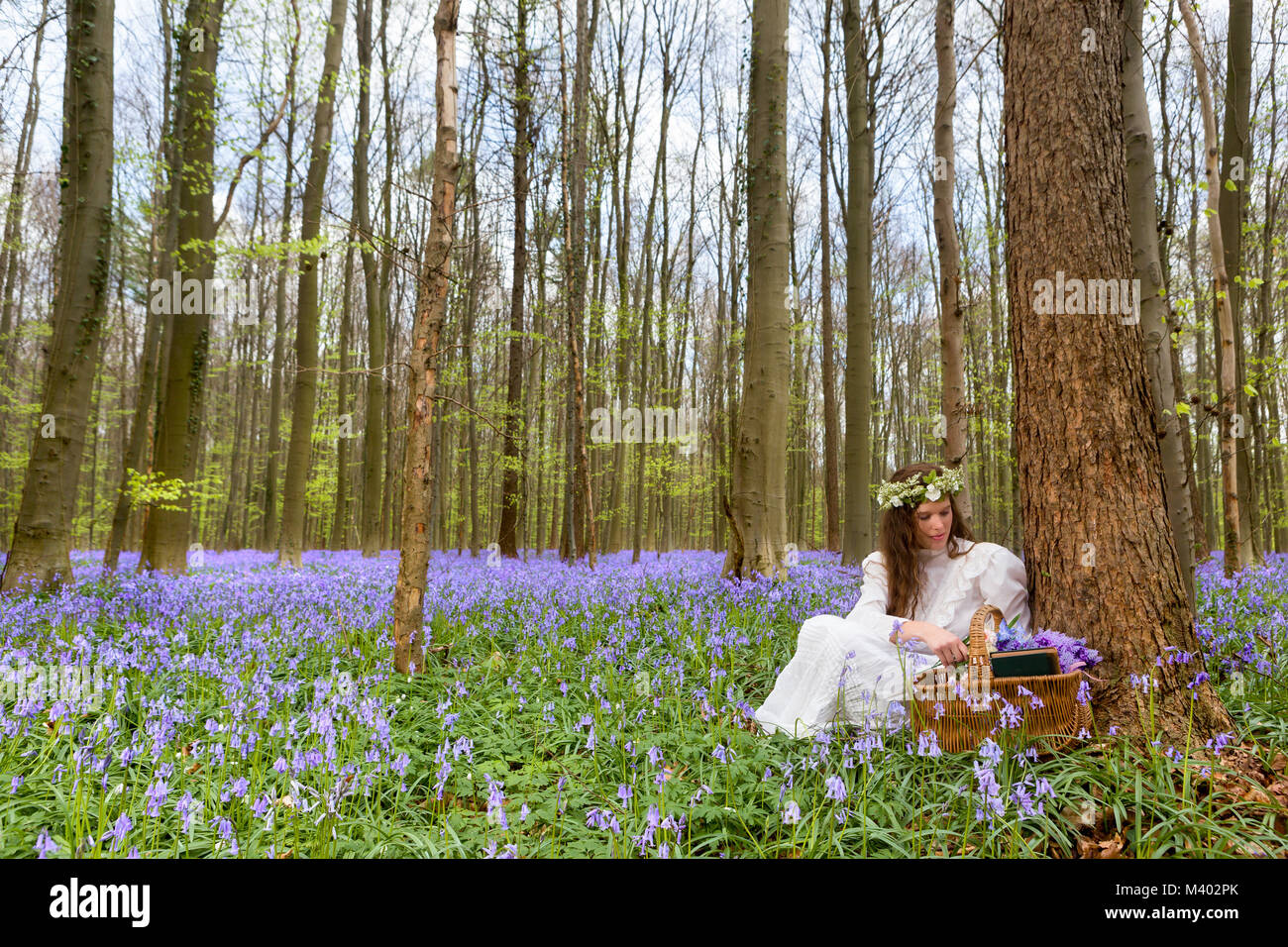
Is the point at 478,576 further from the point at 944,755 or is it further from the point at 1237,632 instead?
the point at 1237,632

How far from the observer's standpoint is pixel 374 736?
96.9 inches

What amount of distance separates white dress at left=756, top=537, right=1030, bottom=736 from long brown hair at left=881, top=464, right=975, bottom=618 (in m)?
0.05

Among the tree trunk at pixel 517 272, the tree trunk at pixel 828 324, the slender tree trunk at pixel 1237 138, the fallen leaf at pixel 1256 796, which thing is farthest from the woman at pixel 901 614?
the tree trunk at pixel 828 324

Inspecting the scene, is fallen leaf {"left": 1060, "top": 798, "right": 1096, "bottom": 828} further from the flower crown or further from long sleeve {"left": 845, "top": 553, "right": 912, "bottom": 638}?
the flower crown

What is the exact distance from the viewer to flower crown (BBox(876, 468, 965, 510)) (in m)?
3.48

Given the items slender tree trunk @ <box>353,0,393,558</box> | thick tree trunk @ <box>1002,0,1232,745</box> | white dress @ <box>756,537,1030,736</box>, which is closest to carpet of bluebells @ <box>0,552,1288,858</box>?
white dress @ <box>756,537,1030,736</box>

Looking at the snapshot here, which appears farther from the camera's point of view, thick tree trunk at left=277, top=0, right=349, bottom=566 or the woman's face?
thick tree trunk at left=277, top=0, right=349, bottom=566

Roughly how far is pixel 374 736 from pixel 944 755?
2457 millimetres

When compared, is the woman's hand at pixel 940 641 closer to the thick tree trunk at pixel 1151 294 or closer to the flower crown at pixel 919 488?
the flower crown at pixel 919 488

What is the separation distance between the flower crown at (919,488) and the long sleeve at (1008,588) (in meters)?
0.48

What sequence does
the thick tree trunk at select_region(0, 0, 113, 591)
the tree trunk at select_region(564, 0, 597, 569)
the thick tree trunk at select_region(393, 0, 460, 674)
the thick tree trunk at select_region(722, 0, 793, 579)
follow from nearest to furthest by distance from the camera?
the thick tree trunk at select_region(393, 0, 460, 674)
the thick tree trunk at select_region(0, 0, 113, 591)
the thick tree trunk at select_region(722, 0, 793, 579)
the tree trunk at select_region(564, 0, 597, 569)

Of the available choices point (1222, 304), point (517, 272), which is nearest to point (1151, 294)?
point (1222, 304)

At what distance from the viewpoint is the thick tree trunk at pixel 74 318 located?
240 inches
